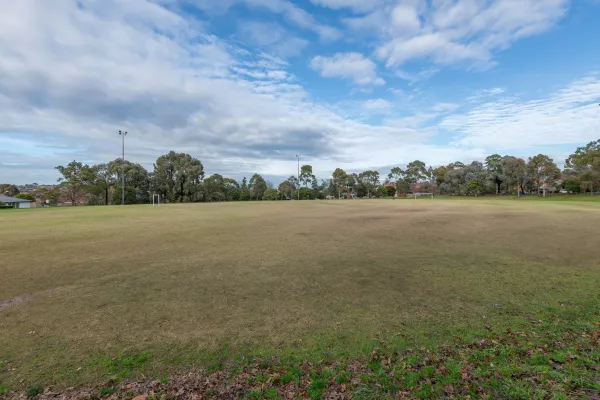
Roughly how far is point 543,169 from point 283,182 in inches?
2754

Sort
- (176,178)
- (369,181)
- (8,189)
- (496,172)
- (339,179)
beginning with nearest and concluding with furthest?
(176,178) → (496,172) → (8,189) → (339,179) → (369,181)

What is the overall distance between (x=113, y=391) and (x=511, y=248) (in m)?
12.7

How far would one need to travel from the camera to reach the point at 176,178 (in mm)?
68250

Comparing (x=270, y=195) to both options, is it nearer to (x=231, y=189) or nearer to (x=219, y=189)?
(x=231, y=189)

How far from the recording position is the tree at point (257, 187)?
8800 cm

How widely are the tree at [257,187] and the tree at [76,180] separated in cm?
4064

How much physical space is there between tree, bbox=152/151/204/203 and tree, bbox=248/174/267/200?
21.3m

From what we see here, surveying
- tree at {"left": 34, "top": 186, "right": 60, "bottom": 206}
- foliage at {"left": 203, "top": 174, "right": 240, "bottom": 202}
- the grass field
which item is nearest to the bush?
foliage at {"left": 203, "top": 174, "right": 240, "bottom": 202}

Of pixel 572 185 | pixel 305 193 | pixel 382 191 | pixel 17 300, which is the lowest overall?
pixel 17 300

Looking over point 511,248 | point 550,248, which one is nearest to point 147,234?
A: point 511,248

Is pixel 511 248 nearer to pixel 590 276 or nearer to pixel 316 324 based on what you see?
pixel 590 276

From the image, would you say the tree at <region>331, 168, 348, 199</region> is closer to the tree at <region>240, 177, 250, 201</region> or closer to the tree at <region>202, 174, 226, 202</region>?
the tree at <region>240, 177, 250, 201</region>

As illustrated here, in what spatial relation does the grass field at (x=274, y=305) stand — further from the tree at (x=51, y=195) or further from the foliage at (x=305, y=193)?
the foliage at (x=305, y=193)

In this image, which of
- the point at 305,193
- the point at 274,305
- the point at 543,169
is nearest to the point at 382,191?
the point at 305,193
